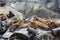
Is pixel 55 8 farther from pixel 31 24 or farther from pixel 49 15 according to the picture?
pixel 31 24

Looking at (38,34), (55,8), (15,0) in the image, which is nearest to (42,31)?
(38,34)

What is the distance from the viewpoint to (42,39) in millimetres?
6891

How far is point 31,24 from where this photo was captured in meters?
7.70

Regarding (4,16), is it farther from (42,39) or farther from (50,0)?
(50,0)

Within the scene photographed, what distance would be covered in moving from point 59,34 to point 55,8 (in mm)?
4646

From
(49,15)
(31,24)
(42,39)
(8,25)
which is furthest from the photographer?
(49,15)

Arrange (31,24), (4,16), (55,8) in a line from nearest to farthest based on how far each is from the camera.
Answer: (31,24)
(4,16)
(55,8)

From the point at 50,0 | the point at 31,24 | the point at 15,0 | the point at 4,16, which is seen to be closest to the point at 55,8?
the point at 50,0

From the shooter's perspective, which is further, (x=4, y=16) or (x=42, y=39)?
(x=4, y=16)

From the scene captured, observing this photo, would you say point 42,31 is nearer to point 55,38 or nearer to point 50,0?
point 55,38

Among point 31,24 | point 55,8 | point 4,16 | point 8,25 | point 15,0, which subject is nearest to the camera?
point 31,24

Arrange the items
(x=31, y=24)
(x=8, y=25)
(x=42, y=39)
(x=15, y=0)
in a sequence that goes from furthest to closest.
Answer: (x=15, y=0), (x=8, y=25), (x=31, y=24), (x=42, y=39)

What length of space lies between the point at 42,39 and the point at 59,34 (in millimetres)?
618

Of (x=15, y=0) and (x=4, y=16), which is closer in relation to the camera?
(x=4, y=16)
